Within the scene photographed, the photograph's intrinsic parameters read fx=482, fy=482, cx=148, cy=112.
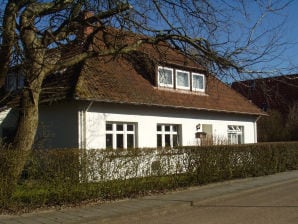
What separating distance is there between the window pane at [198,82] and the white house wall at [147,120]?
1.61m

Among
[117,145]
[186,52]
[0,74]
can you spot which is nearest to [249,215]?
[186,52]

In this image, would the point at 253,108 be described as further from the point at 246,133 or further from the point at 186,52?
the point at 186,52

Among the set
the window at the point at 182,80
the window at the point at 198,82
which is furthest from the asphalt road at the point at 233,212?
the window at the point at 198,82

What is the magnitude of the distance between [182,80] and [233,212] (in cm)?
1349

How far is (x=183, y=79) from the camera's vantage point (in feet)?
78.6

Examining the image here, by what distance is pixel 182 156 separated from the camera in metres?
15.4

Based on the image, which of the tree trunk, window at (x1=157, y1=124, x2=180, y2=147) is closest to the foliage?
window at (x1=157, y1=124, x2=180, y2=147)

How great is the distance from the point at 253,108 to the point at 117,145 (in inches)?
431

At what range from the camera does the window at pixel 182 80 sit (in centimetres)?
2349

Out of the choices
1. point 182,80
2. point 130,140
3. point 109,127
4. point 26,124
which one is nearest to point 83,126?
point 109,127

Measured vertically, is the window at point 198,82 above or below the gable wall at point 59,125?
above

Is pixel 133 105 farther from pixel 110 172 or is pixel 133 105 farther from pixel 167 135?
pixel 110 172

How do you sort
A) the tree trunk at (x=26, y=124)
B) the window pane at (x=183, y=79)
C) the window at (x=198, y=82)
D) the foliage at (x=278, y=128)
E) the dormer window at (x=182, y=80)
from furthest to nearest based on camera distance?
1. the foliage at (x=278, y=128)
2. the window at (x=198, y=82)
3. the window pane at (x=183, y=79)
4. the dormer window at (x=182, y=80)
5. the tree trunk at (x=26, y=124)

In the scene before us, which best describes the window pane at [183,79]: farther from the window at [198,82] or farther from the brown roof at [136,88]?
the window at [198,82]
